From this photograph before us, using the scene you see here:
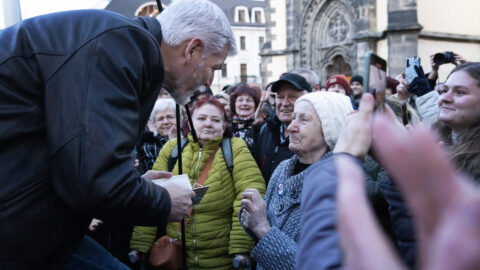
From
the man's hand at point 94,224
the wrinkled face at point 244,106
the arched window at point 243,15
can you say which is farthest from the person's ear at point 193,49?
the arched window at point 243,15

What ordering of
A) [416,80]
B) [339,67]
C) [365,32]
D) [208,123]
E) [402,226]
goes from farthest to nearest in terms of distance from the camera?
[339,67], [365,32], [416,80], [208,123], [402,226]

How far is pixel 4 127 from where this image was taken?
1.36 meters

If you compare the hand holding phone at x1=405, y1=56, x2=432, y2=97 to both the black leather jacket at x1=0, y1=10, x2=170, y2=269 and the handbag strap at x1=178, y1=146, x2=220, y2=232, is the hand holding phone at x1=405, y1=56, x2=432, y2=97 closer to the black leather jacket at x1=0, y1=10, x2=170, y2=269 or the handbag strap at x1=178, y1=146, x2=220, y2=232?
the handbag strap at x1=178, y1=146, x2=220, y2=232

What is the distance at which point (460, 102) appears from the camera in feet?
7.63

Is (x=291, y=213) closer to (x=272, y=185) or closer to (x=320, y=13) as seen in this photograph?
(x=272, y=185)

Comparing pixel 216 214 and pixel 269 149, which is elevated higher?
pixel 269 149

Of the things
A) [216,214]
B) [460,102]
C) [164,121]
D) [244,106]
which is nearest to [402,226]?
[460,102]

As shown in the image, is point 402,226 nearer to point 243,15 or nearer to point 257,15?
point 243,15

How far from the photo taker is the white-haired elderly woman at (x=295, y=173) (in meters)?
2.21

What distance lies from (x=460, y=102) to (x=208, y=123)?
1.80 meters

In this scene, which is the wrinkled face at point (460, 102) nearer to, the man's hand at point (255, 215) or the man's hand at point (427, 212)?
the man's hand at point (255, 215)

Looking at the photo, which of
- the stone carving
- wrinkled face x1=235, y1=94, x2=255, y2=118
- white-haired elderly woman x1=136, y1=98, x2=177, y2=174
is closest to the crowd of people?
white-haired elderly woman x1=136, y1=98, x2=177, y2=174

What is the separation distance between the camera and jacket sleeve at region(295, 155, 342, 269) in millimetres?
732

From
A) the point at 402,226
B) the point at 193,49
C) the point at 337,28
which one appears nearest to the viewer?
the point at 402,226
